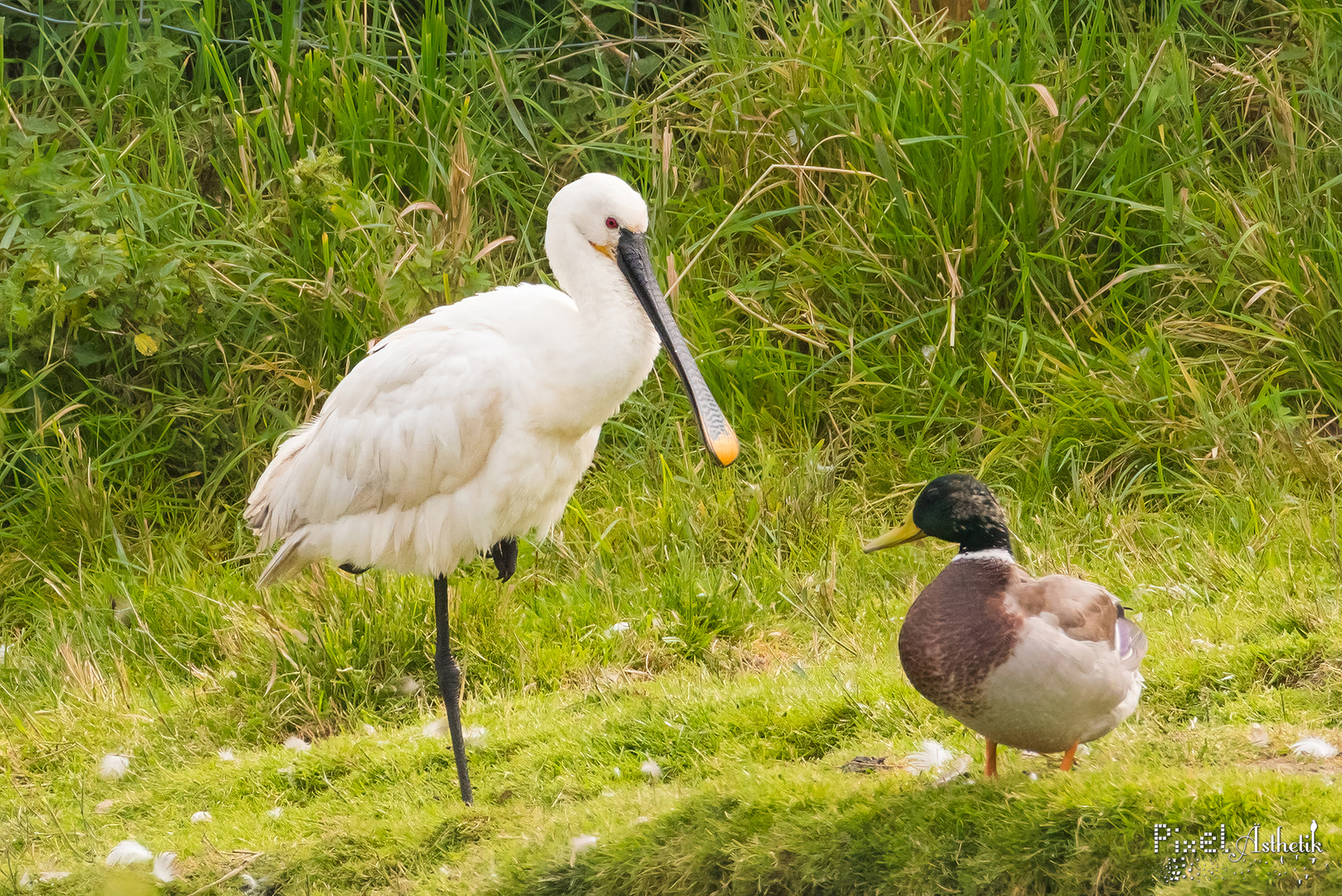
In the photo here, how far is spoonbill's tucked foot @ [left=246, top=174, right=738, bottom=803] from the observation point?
4285 mm

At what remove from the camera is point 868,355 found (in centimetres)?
629

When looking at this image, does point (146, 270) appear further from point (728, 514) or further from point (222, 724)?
point (728, 514)

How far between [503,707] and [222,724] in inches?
40.4

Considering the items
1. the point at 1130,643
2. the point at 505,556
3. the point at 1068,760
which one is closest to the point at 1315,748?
the point at 1130,643

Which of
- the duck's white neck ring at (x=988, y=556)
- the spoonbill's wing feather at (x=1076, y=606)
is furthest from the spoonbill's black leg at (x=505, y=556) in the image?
the spoonbill's wing feather at (x=1076, y=606)

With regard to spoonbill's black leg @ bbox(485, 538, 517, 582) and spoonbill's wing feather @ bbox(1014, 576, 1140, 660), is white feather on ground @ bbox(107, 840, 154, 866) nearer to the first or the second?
spoonbill's black leg @ bbox(485, 538, 517, 582)

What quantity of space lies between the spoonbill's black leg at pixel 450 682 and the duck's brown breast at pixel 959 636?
1602 millimetres

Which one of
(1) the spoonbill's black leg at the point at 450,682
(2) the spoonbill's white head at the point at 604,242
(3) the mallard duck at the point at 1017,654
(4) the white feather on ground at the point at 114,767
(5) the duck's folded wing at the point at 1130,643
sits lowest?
(4) the white feather on ground at the point at 114,767

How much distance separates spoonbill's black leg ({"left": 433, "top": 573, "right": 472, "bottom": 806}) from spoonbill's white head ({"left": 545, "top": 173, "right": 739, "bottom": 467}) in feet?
3.37

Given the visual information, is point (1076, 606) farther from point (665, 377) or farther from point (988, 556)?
point (665, 377)

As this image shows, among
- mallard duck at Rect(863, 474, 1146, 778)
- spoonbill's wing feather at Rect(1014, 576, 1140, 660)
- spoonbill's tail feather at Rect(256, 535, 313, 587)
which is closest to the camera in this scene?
mallard duck at Rect(863, 474, 1146, 778)

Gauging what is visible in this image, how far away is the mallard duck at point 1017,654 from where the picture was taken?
10.3 feet

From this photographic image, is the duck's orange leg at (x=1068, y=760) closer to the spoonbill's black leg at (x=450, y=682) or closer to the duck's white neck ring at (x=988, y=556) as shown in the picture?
the duck's white neck ring at (x=988, y=556)

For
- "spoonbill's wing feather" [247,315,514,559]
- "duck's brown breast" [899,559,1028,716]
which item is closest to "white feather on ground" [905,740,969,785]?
"duck's brown breast" [899,559,1028,716]
